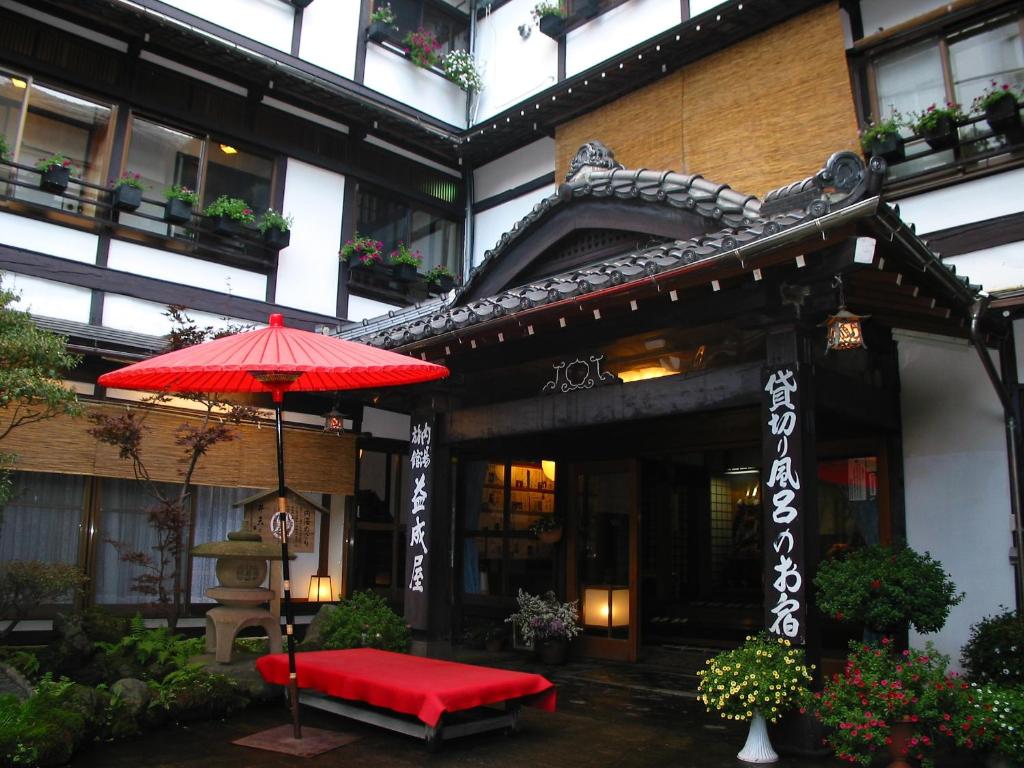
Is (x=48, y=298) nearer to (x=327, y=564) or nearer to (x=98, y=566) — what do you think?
(x=98, y=566)

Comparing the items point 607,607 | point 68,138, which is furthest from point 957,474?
point 68,138

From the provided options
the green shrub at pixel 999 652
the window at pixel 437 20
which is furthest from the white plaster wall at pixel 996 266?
the window at pixel 437 20

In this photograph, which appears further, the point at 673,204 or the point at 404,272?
the point at 404,272

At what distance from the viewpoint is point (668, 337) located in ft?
24.6

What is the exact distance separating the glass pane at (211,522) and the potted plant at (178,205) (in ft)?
11.3

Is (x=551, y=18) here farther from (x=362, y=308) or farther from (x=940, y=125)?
(x=940, y=125)

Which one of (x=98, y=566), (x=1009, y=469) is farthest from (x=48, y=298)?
(x=1009, y=469)

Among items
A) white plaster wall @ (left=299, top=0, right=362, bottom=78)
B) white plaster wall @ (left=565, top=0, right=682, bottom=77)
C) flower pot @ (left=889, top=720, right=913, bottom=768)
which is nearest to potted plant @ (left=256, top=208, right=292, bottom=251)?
white plaster wall @ (left=299, top=0, right=362, bottom=78)

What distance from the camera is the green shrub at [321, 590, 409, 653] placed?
893cm

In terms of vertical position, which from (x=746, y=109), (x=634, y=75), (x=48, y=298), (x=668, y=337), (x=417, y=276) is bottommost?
(x=668, y=337)

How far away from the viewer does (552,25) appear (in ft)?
41.0

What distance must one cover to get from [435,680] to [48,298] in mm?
6566

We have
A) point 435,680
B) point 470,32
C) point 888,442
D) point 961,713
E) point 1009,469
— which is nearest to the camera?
point 961,713

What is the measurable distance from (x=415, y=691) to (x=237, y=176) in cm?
831
